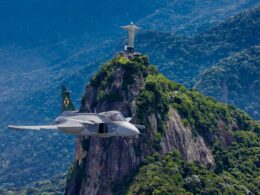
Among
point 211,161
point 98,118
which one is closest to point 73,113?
point 98,118

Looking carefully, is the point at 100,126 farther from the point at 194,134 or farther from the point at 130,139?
the point at 194,134

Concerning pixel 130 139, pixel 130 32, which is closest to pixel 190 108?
pixel 130 32

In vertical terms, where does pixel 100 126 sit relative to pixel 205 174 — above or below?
above

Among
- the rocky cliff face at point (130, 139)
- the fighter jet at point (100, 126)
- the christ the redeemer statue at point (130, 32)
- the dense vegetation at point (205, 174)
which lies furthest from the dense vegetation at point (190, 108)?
the fighter jet at point (100, 126)

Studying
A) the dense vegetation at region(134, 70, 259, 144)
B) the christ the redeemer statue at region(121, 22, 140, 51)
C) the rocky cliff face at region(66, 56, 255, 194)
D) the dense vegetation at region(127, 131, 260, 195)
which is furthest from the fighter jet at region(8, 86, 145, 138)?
the christ the redeemer statue at region(121, 22, 140, 51)

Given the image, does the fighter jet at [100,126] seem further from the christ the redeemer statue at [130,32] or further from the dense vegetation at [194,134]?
the christ the redeemer statue at [130,32]

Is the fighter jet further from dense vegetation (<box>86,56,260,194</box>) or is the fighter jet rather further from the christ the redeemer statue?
the christ the redeemer statue

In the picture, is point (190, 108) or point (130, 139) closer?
point (130, 139)

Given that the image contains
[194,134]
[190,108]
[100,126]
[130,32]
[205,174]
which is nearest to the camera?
[100,126]

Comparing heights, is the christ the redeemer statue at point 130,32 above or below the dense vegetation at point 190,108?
above
